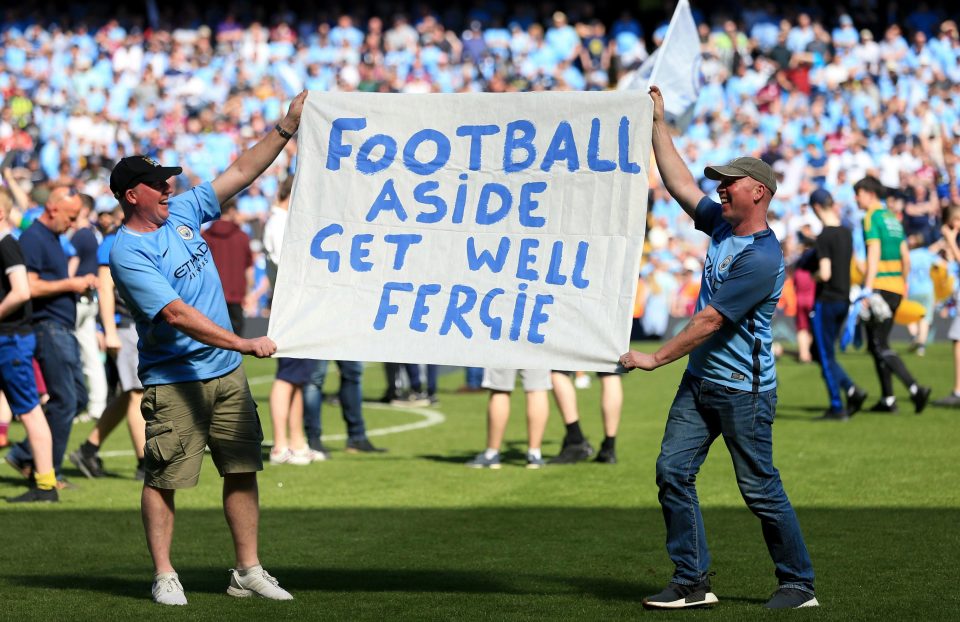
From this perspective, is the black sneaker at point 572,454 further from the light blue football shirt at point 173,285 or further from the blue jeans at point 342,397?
the light blue football shirt at point 173,285

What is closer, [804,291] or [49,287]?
[49,287]

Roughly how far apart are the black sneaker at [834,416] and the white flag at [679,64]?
3.32 meters

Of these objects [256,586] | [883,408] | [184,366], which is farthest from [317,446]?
[883,408]

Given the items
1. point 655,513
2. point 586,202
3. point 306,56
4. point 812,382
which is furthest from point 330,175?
point 306,56

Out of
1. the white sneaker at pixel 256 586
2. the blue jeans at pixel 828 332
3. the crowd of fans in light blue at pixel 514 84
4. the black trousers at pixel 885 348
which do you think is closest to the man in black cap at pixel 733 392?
the white sneaker at pixel 256 586

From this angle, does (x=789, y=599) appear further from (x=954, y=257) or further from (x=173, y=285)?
(x=954, y=257)

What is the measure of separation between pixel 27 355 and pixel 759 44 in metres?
25.5

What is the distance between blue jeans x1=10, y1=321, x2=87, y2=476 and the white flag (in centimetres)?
456

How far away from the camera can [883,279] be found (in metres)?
15.0

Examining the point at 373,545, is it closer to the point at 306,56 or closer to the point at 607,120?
the point at 607,120

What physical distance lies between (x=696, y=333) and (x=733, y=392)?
13.7 inches

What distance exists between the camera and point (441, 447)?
515 inches

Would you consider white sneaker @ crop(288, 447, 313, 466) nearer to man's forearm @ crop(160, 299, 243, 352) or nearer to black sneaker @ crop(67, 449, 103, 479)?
black sneaker @ crop(67, 449, 103, 479)

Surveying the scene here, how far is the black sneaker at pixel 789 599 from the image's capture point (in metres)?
6.55
